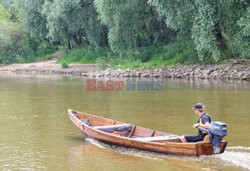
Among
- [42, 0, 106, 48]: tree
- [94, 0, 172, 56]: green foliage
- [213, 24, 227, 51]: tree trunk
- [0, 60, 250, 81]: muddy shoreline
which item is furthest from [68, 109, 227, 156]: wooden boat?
[42, 0, 106, 48]: tree

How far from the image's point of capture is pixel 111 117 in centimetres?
1523

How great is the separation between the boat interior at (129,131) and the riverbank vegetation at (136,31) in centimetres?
1490

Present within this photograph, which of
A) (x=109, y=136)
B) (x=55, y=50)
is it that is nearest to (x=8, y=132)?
(x=109, y=136)

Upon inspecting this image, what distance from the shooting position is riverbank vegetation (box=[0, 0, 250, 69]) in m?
25.6

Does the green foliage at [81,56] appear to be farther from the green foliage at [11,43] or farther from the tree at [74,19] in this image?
the green foliage at [11,43]

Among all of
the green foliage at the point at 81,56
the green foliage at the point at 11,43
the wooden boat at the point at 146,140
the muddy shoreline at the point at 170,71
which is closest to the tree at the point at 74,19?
the green foliage at the point at 81,56

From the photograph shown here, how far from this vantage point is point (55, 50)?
170 feet

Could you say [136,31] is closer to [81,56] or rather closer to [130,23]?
[130,23]

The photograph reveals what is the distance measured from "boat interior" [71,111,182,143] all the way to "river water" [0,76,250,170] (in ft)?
1.61

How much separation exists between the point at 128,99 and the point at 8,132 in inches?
324

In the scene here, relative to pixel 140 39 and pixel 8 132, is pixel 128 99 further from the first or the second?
pixel 140 39

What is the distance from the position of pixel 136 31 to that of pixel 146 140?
24913 mm

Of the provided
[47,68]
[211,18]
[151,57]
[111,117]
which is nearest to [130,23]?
[151,57]

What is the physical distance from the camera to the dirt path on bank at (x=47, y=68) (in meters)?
39.5
